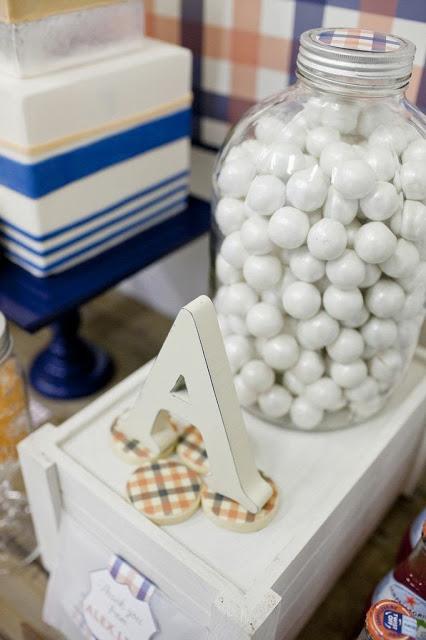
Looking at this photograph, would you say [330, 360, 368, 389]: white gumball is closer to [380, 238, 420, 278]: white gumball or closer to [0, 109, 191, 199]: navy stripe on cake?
[380, 238, 420, 278]: white gumball

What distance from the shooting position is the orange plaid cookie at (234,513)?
1.61 ft

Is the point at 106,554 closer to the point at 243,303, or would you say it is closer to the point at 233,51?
the point at 243,303

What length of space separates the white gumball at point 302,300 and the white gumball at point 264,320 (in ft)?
0.05

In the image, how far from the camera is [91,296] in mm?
644

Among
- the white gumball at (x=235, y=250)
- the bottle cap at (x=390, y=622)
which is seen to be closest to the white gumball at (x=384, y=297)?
the white gumball at (x=235, y=250)

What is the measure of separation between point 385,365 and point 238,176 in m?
0.20

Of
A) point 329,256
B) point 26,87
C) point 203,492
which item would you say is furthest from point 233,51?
point 203,492

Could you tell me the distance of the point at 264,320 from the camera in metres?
0.51

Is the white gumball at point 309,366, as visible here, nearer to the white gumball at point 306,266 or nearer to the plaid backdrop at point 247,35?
the white gumball at point 306,266

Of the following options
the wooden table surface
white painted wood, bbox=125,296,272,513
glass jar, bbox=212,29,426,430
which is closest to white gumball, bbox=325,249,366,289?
glass jar, bbox=212,29,426,430

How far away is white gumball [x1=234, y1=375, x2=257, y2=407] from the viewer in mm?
562

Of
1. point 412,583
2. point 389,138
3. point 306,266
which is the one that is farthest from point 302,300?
point 412,583

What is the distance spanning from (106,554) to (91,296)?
249mm

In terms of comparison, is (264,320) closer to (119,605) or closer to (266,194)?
(266,194)
